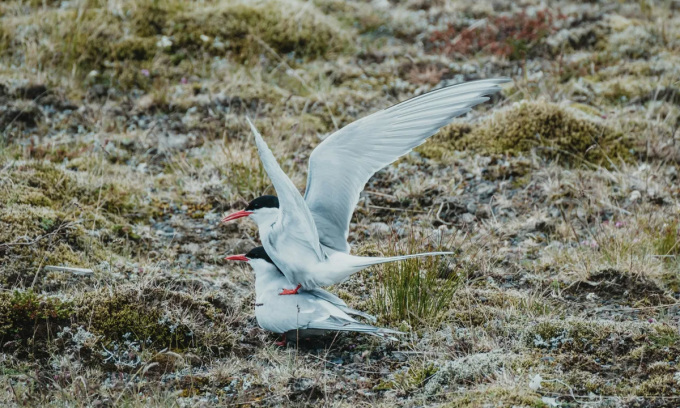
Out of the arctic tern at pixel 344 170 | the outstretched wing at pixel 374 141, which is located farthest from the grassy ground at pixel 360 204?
the outstretched wing at pixel 374 141

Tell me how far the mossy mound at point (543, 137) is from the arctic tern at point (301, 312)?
2.79 metres

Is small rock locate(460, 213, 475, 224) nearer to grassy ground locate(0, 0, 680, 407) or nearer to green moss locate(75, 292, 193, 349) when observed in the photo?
grassy ground locate(0, 0, 680, 407)

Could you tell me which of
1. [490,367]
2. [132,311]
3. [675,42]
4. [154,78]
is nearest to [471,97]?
[490,367]

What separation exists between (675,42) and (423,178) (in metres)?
3.99

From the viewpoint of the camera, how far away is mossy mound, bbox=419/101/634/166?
20.6 ft

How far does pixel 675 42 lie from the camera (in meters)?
8.12

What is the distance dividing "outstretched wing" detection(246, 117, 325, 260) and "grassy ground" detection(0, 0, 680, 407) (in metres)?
0.60

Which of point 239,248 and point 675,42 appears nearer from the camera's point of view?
point 239,248

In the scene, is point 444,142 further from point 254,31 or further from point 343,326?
point 343,326

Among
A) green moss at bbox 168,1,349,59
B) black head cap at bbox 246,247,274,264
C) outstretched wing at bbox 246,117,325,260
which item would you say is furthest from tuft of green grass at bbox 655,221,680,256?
green moss at bbox 168,1,349,59

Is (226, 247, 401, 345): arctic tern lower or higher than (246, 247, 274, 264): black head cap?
lower

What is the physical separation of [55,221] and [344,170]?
7.46 feet

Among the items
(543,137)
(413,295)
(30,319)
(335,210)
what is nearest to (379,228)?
(413,295)

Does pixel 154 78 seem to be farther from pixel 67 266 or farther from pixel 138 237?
pixel 67 266
